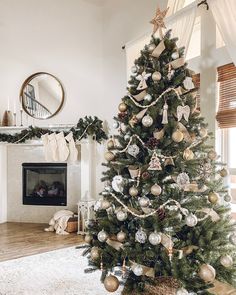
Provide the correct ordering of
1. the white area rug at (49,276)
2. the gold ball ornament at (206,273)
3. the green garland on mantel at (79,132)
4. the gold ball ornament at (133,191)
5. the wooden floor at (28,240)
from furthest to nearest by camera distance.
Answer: the green garland on mantel at (79,132), the wooden floor at (28,240), the white area rug at (49,276), the gold ball ornament at (133,191), the gold ball ornament at (206,273)

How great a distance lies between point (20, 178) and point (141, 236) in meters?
4.00

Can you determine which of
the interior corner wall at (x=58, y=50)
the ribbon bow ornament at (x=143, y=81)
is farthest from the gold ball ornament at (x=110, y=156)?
the interior corner wall at (x=58, y=50)

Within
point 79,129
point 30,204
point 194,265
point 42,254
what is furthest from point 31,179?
point 194,265

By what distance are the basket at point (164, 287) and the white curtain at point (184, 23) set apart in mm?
2302

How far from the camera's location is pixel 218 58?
10.4 feet

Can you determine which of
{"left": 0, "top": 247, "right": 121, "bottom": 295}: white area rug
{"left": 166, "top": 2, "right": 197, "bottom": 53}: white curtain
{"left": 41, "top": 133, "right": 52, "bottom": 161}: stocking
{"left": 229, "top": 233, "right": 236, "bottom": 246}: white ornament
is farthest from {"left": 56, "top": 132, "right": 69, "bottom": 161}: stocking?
{"left": 229, "top": 233, "right": 236, "bottom": 246}: white ornament

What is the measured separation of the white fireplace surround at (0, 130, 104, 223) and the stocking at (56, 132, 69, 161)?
27 cm

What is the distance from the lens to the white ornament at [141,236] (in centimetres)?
206

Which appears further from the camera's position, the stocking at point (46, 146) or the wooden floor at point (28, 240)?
the stocking at point (46, 146)

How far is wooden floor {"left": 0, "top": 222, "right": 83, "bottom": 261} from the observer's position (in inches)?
146

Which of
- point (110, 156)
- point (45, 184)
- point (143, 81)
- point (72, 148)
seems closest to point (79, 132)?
point (72, 148)

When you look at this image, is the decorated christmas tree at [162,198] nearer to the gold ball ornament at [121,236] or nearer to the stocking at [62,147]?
the gold ball ornament at [121,236]

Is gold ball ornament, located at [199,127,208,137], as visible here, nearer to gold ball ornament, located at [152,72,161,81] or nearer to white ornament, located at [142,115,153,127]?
white ornament, located at [142,115,153,127]

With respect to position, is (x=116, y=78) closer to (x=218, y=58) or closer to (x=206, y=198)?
(x=218, y=58)
